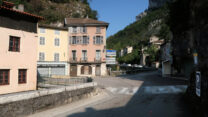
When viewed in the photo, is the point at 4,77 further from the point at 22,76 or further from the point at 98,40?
the point at 98,40

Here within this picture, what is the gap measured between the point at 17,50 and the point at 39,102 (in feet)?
23.4

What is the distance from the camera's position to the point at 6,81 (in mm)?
12469

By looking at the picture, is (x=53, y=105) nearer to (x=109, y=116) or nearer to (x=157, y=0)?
(x=109, y=116)

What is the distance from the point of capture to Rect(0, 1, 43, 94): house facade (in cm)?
1226

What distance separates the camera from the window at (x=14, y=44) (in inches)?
509

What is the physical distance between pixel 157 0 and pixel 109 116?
161 meters

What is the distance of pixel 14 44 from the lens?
43.3 ft

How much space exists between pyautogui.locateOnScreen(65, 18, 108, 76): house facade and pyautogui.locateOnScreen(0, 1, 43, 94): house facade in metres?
17.8

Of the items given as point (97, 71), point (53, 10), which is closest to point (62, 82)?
point (97, 71)

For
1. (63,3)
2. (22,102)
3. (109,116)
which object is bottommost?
(109,116)

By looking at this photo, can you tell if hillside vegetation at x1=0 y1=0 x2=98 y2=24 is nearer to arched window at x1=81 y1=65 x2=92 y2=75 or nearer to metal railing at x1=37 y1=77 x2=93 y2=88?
arched window at x1=81 y1=65 x2=92 y2=75

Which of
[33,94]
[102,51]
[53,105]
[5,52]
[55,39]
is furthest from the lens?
[102,51]

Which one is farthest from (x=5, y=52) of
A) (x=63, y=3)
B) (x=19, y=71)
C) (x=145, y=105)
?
(x=63, y=3)

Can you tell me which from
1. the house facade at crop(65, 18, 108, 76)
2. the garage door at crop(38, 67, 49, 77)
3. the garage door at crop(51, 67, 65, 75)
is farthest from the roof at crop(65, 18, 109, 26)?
the garage door at crop(38, 67, 49, 77)
